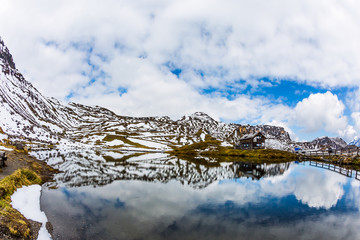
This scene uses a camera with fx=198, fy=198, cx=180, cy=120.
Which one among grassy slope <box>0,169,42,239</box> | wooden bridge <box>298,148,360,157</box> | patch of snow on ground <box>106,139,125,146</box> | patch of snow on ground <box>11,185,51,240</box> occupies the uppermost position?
wooden bridge <box>298,148,360,157</box>

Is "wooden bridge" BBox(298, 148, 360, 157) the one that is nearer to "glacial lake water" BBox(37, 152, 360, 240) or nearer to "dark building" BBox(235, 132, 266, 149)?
"dark building" BBox(235, 132, 266, 149)

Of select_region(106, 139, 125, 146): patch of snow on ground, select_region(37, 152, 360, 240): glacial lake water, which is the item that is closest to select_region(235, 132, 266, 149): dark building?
select_region(37, 152, 360, 240): glacial lake water

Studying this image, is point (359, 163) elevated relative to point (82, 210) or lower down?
elevated

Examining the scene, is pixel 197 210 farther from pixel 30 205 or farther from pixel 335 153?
pixel 335 153

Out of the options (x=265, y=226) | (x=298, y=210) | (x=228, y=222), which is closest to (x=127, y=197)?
(x=228, y=222)

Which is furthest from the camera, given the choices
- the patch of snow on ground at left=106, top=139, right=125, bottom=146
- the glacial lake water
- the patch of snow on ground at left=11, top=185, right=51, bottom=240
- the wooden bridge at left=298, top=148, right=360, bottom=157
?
the patch of snow on ground at left=106, top=139, right=125, bottom=146

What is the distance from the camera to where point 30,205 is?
20.1m

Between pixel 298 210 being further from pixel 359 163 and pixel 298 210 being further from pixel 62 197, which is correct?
pixel 359 163

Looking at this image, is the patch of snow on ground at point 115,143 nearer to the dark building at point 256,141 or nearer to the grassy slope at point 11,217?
the dark building at point 256,141

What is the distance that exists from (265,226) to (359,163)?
82.9 metres

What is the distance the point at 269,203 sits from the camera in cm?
2691

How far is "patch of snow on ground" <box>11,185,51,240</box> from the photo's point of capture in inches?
637

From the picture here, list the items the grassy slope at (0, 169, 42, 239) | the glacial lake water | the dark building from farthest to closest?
1. the dark building
2. the glacial lake water
3. the grassy slope at (0, 169, 42, 239)

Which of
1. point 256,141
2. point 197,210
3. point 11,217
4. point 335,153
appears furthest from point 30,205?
point 256,141
